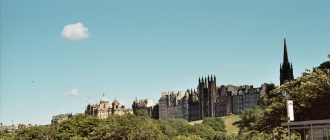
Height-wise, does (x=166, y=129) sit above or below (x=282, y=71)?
below

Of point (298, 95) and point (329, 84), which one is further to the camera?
point (298, 95)

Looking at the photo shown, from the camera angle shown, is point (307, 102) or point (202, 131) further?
point (202, 131)

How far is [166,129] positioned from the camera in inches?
6334

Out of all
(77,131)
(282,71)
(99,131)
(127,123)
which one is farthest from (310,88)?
(282,71)

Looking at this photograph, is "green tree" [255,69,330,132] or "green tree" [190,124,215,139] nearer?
"green tree" [255,69,330,132]

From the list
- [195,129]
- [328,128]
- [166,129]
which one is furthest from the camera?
[195,129]

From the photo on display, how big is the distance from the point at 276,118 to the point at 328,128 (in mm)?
21017

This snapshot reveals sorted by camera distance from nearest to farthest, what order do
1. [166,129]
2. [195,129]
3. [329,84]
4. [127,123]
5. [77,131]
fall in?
[329,84] → [127,123] → [77,131] → [166,129] → [195,129]

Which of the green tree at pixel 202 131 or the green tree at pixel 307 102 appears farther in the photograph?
the green tree at pixel 202 131

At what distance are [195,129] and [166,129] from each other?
15.8 meters

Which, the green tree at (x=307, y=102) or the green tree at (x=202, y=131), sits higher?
the green tree at (x=307, y=102)

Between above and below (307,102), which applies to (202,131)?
below

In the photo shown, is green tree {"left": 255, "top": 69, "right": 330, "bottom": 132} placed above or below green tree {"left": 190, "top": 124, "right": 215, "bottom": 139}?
above

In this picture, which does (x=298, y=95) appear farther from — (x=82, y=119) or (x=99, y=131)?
(x=82, y=119)
